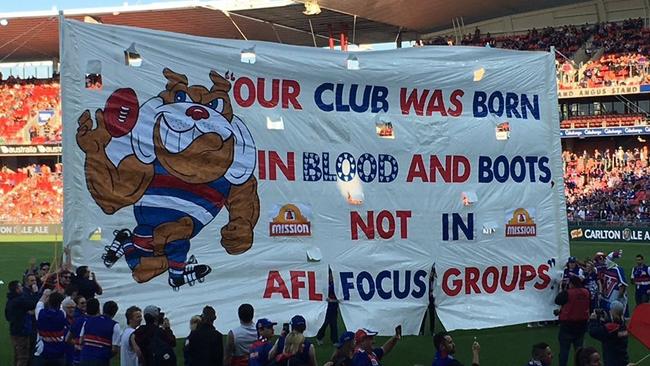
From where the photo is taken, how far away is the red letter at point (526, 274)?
14508mm

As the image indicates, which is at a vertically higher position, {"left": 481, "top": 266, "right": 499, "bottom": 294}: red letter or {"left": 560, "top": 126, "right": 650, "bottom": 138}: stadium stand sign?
{"left": 560, "top": 126, "right": 650, "bottom": 138}: stadium stand sign

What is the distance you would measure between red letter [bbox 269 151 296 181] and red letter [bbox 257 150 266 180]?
0.10 metres

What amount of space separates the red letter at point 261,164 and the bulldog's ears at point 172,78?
1.46 metres

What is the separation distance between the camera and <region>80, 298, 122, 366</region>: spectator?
8.91 m

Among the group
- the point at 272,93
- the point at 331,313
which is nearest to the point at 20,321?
the point at 272,93

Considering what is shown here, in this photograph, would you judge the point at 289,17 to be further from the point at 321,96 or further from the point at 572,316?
the point at 572,316

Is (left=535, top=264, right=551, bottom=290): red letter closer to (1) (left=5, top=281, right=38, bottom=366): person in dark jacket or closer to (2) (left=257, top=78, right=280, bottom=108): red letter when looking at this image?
(2) (left=257, top=78, right=280, bottom=108): red letter

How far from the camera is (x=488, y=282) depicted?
1418cm

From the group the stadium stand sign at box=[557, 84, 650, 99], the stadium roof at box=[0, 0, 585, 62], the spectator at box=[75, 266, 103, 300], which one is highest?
the stadium roof at box=[0, 0, 585, 62]

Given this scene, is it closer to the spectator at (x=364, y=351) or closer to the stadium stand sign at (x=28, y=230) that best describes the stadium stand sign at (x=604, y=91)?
the stadium stand sign at (x=28, y=230)

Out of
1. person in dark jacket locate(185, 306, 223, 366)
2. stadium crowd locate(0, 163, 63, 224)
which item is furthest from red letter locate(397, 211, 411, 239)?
stadium crowd locate(0, 163, 63, 224)

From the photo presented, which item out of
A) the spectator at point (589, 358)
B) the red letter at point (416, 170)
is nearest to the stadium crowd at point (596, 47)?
the red letter at point (416, 170)

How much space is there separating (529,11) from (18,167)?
Answer: 3673cm

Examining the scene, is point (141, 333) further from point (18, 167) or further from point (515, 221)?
point (18, 167)
